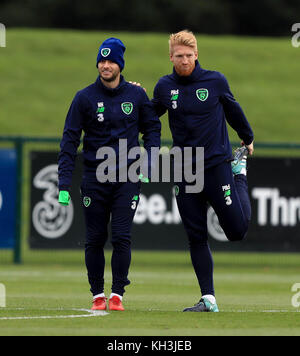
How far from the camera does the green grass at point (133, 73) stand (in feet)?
86.2

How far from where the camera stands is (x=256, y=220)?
16578 millimetres

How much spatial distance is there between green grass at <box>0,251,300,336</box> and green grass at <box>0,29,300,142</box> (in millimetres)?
8224

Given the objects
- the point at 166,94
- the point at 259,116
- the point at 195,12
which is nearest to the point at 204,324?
the point at 166,94

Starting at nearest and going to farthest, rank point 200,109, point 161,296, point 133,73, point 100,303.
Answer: point 200,109 → point 100,303 → point 161,296 → point 133,73

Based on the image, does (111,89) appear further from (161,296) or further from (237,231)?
(161,296)

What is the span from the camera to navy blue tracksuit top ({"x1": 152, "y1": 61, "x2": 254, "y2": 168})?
29.2 feet

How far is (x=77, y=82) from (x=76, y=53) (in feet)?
10.6

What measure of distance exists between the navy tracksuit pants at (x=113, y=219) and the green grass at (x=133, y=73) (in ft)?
51.4

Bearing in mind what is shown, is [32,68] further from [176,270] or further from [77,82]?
[176,270]

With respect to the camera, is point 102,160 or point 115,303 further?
point 115,303

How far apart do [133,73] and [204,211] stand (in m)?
20.5

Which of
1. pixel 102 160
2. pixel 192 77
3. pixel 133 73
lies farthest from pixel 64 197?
pixel 133 73

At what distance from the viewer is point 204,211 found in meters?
9.08

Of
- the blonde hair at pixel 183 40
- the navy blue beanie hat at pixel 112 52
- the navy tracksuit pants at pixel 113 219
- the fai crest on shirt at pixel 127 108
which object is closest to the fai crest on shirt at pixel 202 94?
the blonde hair at pixel 183 40
